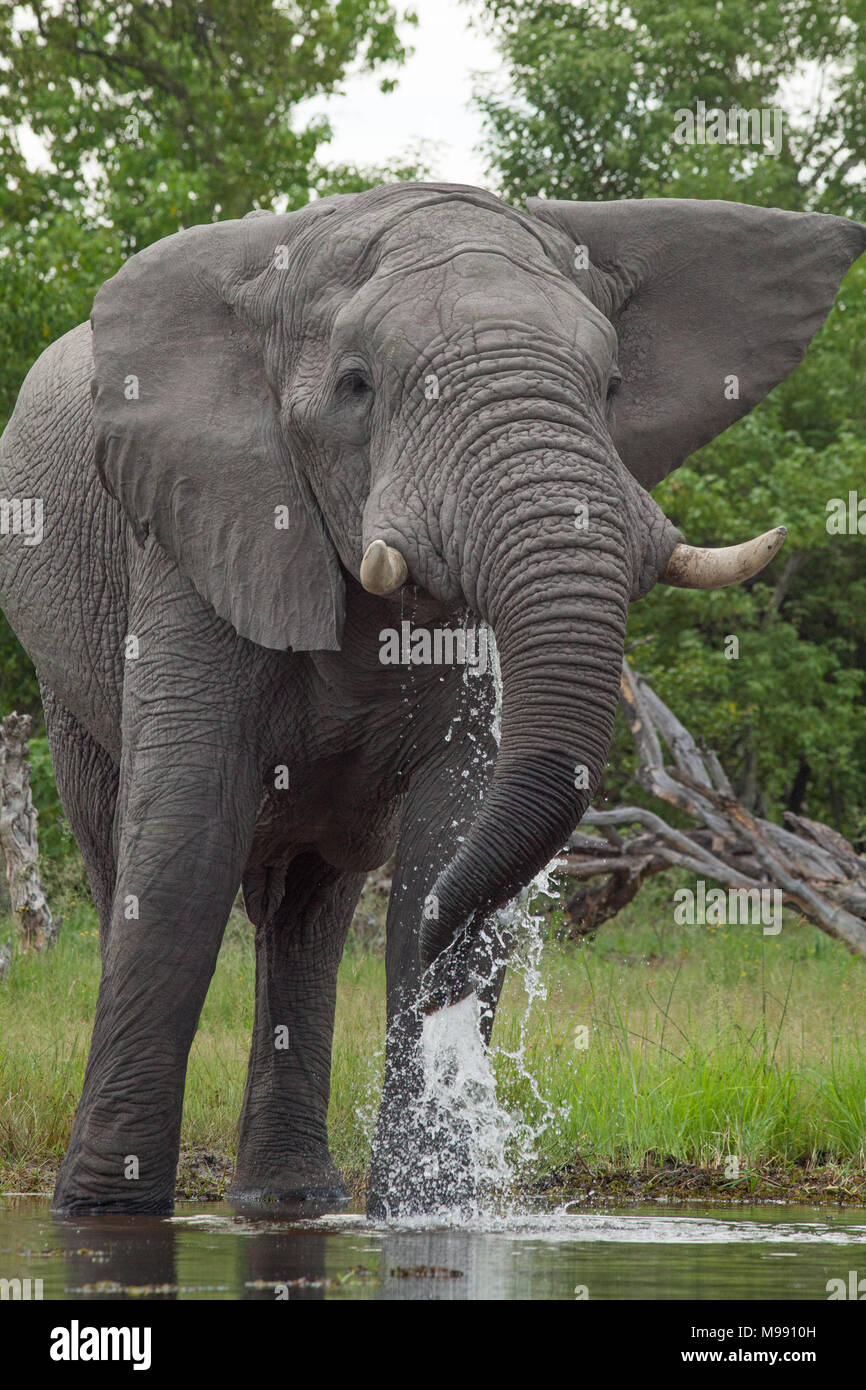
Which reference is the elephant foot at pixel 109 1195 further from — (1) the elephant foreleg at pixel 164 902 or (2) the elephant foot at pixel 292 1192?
(2) the elephant foot at pixel 292 1192

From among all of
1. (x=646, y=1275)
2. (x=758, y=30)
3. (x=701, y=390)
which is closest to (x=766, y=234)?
(x=701, y=390)

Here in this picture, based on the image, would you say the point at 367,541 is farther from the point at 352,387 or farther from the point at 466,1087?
the point at 466,1087

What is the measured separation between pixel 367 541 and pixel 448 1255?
1.77 meters

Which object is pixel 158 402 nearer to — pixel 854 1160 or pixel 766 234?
pixel 766 234

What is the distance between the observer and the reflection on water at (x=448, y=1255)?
4043mm

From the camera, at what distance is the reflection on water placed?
404cm

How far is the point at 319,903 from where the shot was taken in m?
6.99

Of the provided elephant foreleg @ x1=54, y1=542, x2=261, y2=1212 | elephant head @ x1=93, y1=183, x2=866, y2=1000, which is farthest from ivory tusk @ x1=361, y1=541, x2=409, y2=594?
elephant foreleg @ x1=54, y1=542, x2=261, y2=1212

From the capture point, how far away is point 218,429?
555cm

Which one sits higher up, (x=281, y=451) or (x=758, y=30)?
(x=758, y=30)

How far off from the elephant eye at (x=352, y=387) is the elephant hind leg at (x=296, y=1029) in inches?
83.6

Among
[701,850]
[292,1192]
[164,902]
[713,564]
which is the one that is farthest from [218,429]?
[701,850]

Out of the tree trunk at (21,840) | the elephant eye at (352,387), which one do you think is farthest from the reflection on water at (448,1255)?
the tree trunk at (21,840)
